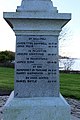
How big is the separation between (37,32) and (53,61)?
2.27 ft

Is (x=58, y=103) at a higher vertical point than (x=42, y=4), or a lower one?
lower

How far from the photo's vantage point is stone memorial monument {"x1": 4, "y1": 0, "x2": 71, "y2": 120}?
6.77 meters

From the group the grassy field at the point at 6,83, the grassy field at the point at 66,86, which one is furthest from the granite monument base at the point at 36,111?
the grassy field at the point at 6,83

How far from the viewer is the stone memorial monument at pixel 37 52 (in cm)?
677

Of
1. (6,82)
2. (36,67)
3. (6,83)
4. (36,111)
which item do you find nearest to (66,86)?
(6,83)

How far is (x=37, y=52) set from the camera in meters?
6.93

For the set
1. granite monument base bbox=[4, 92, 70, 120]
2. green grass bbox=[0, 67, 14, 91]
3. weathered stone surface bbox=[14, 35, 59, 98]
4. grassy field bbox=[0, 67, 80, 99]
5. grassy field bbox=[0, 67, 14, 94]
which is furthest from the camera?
green grass bbox=[0, 67, 14, 91]

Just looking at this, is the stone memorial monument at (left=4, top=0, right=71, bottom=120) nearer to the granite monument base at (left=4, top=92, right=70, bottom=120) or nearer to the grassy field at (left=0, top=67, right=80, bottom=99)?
the granite monument base at (left=4, top=92, right=70, bottom=120)

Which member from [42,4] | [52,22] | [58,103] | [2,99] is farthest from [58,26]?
[2,99]

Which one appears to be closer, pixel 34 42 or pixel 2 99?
pixel 34 42

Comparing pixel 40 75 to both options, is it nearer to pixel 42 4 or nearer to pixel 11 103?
pixel 11 103

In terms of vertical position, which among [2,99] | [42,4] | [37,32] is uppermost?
[42,4]

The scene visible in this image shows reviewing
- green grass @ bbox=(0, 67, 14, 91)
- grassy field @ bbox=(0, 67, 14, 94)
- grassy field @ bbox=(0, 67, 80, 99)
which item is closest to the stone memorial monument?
grassy field @ bbox=(0, 67, 80, 99)

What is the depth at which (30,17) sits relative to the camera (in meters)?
6.70
